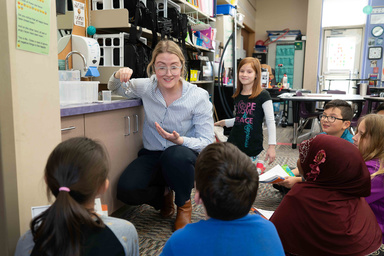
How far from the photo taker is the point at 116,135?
1855 mm

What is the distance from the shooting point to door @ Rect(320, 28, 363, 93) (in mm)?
7861

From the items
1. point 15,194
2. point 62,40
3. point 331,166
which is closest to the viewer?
point 15,194

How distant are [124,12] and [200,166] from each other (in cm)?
195

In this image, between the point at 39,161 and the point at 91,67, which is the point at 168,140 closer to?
the point at 91,67

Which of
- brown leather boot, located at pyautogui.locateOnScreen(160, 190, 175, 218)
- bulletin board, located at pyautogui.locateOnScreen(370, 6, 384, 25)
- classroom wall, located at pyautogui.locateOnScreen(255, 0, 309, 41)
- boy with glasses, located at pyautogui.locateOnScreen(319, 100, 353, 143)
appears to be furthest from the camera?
classroom wall, located at pyautogui.locateOnScreen(255, 0, 309, 41)

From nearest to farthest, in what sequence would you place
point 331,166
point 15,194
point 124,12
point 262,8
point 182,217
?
point 15,194
point 331,166
point 182,217
point 124,12
point 262,8

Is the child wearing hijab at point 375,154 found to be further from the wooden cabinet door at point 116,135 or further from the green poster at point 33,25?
the green poster at point 33,25

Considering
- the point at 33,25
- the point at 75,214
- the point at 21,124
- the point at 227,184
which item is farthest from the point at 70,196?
the point at 33,25

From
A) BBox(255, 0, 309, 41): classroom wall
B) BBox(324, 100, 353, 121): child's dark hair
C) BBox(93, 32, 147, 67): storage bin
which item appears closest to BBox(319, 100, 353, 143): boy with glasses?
BBox(324, 100, 353, 121): child's dark hair

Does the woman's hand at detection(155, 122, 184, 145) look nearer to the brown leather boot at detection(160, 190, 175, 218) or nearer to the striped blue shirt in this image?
the striped blue shirt

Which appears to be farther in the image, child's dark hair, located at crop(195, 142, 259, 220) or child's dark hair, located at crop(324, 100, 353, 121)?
child's dark hair, located at crop(324, 100, 353, 121)

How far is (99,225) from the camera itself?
82 centimetres

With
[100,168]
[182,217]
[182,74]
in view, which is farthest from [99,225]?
[182,74]

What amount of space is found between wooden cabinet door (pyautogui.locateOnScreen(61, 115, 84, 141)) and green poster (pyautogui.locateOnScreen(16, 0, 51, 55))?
1.16ft
